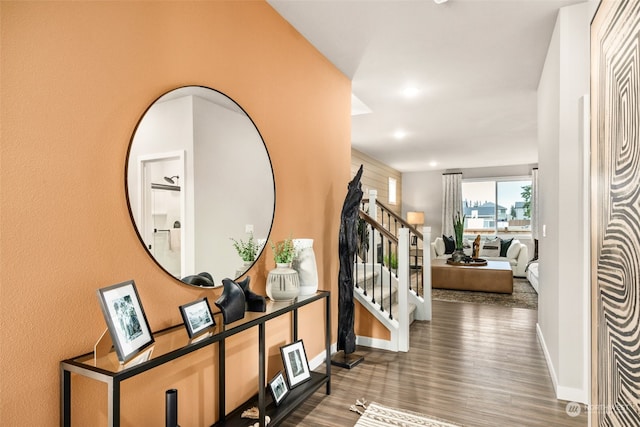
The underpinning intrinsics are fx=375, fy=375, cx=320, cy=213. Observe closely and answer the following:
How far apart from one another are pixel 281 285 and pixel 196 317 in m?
0.69

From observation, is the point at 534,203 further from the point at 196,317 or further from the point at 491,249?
the point at 196,317

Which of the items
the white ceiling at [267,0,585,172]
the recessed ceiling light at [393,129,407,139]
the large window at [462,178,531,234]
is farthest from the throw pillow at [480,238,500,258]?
the recessed ceiling light at [393,129,407,139]

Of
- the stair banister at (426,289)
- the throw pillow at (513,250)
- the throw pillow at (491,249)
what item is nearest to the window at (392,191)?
the throw pillow at (491,249)

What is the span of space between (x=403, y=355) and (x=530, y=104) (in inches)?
136

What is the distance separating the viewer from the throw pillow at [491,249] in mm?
8438

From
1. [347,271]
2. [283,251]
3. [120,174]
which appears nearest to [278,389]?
[283,251]

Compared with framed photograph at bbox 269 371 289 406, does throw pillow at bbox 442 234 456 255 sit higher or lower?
higher

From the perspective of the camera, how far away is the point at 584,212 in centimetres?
242

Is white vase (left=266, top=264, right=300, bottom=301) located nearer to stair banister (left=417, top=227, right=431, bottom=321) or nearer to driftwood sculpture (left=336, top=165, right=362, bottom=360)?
driftwood sculpture (left=336, top=165, right=362, bottom=360)

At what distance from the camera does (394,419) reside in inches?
89.5

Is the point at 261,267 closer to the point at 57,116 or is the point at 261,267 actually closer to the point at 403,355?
the point at 57,116

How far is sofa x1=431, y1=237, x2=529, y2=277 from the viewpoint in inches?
310

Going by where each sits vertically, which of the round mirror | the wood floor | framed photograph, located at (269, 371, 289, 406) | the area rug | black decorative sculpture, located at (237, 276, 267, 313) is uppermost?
the round mirror

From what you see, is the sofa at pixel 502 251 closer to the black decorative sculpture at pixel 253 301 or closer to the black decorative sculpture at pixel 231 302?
the black decorative sculpture at pixel 253 301
